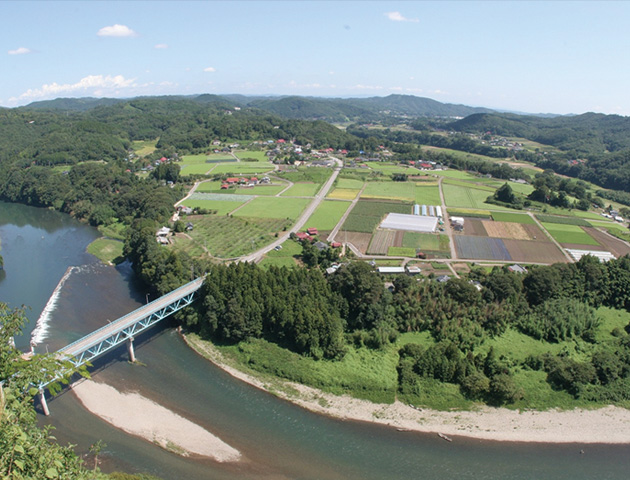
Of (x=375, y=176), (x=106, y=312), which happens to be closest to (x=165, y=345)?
(x=106, y=312)

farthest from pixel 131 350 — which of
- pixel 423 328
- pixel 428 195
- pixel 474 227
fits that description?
pixel 428 195

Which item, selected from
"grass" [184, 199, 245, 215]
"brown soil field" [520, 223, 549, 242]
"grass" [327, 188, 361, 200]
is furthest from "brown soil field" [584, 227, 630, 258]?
"grass" [184, 199, 245, 215]

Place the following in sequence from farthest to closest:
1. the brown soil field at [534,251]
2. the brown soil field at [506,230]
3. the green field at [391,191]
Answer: the green field at [391,191], the brown soil field at [506,230], the brown soil field at [534,251]

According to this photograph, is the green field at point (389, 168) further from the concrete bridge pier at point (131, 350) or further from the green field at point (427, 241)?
the concrete bridge pier at point (131, 350)

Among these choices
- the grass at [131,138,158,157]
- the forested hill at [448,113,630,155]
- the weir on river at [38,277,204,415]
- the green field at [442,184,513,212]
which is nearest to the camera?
the weir on river at [38,277,204,415]

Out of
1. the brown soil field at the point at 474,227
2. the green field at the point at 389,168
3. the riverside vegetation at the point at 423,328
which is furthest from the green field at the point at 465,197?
the riverside vegetation at the point at 423,328

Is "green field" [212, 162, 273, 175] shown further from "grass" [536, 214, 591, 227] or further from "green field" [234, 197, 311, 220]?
"grass" [536, 214, 591, 227]
